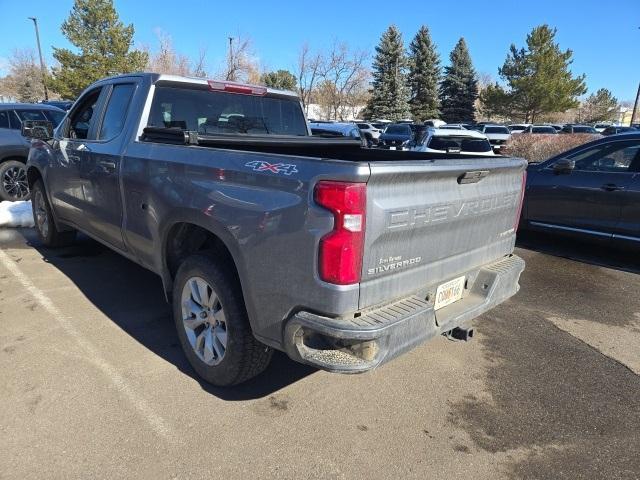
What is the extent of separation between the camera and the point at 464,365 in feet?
11.8

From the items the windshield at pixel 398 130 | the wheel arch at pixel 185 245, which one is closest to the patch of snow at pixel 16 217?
the wheel arch at pixel 185 245

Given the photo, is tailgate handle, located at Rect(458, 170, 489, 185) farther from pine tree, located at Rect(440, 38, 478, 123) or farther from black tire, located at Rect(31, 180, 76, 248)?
pine tree, located at Rect(440, 38, 478, 123)

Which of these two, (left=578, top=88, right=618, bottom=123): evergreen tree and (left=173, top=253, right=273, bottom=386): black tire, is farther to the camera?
(left=578, top=88, right=618, bottom=123): evergreen tree

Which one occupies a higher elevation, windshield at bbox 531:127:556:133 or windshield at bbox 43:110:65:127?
windshield at bbox 43:110:65:127

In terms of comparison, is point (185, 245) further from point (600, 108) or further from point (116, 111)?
point (600, 108)

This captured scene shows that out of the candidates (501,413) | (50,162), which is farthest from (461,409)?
(50,162)

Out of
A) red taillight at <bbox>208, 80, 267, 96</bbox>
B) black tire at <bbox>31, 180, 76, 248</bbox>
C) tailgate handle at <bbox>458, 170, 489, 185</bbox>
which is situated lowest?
black tire at <bbox>31, 180, 76, 248</bbox>

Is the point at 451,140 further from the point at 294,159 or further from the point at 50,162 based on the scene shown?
the point at 294,159

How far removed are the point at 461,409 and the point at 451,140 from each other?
903 centimetres

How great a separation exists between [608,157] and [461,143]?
5211 millimetres

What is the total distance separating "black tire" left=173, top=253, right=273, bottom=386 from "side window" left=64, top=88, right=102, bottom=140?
2.31 meters

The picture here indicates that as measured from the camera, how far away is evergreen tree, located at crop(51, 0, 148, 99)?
39.7 metres

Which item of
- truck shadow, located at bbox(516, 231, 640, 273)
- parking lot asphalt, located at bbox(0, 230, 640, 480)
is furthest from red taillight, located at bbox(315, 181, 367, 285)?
truck shadow, located at bbox(516, 231, 640, 273)

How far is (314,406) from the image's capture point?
3.05 metres
